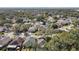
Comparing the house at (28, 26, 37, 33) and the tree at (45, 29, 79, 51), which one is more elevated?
the house at (28, 26, 37, 33)

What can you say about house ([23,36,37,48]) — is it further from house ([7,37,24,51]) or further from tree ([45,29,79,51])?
tree ([45,29,79,51])

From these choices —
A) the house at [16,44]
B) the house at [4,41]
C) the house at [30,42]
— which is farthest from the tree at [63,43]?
the house at [4,41]

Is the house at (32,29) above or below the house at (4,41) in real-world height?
above

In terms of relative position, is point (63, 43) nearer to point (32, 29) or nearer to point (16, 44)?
point (32, 29)

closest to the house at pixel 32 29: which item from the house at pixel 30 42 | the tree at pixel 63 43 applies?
the house at pixel 30 42

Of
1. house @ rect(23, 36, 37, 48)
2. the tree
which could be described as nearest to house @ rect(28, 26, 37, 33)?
house @ rect(23, 36, 37, 48)

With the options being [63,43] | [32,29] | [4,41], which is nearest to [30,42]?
[32,29]

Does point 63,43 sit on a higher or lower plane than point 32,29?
lower

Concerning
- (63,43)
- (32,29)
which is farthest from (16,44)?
(63,43)

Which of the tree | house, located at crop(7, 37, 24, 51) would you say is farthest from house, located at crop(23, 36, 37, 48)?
the tree

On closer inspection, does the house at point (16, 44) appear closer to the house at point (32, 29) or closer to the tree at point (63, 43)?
the house at point (32, 29)
